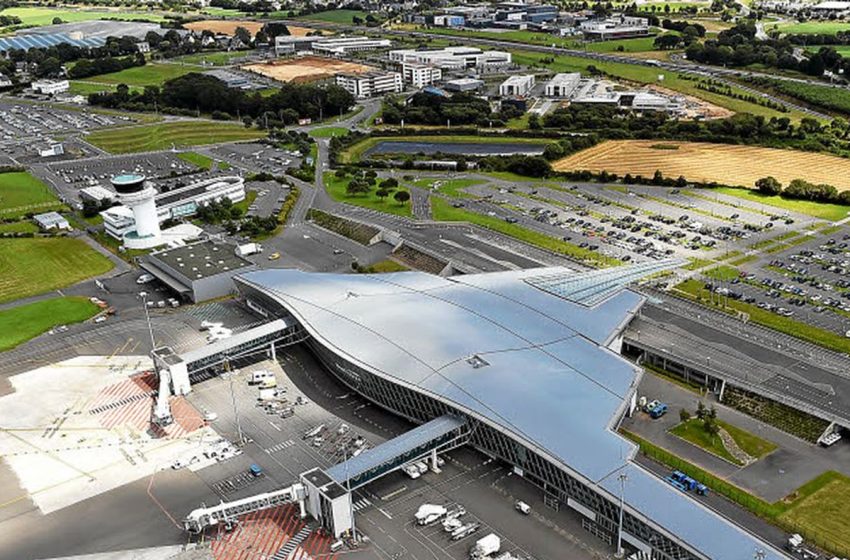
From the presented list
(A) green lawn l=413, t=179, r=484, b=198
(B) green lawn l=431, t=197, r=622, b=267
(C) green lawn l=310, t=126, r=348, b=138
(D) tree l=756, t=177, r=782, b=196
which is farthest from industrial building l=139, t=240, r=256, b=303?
(D) tree l=756, t=177, r=782, b=196

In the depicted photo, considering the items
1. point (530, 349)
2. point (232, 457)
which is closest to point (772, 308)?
point (530, 349)

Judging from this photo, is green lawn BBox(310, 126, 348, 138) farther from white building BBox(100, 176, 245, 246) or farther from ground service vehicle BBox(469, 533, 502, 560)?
ground service vehicle BBox(469, 533, 502, 560)

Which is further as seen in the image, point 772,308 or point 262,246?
point 262,246

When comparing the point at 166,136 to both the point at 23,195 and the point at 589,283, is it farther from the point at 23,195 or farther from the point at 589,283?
the point at 589,283

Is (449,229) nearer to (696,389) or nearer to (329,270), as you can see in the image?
(329,270)

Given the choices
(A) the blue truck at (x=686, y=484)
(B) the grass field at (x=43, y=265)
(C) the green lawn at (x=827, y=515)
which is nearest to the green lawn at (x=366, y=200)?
(B) the grass field at (x=43, y=265)

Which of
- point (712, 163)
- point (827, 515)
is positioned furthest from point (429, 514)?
point (712, 163)

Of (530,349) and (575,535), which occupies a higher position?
(530,349)

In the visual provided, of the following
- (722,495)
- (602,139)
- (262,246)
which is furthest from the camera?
(602,139)
